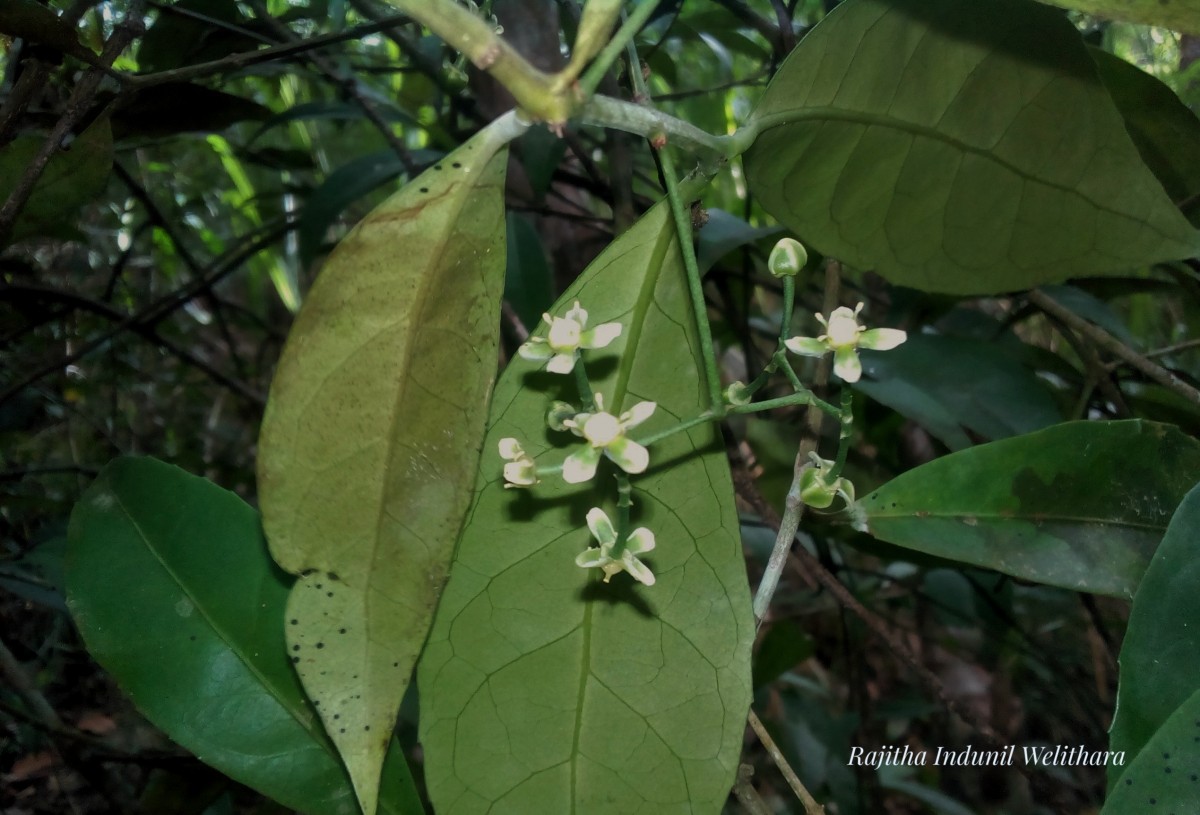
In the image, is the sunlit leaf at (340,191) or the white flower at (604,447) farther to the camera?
the sunlit leaf at (340,191)

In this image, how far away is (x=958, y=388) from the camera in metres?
0.88

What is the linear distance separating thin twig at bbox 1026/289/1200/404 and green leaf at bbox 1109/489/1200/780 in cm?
24

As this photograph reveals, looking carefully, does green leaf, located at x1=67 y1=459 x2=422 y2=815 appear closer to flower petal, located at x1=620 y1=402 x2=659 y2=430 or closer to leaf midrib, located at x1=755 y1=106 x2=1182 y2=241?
flower petal, located at x1=620 y1=402 x2=659 y2=430

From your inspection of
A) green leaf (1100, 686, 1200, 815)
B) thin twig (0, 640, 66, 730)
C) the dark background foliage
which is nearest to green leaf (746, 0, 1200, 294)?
the dark background foliage

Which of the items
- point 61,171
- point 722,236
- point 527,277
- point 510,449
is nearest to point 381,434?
point 510,449

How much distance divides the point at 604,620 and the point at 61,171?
57cm

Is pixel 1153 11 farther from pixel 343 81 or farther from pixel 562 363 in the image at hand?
pixel 343 81

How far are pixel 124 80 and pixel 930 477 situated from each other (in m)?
0.73

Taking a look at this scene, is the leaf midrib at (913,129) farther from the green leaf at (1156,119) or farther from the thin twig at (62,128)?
the thin twig at (62,128)

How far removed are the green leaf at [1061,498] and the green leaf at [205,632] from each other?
43 cm

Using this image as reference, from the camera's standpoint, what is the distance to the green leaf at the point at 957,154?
51 cm

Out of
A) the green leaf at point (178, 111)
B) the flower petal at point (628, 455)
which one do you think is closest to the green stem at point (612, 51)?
the flower petal at point (628, 455)

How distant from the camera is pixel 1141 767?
0.43 metres

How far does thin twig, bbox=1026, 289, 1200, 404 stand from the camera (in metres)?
0.66
